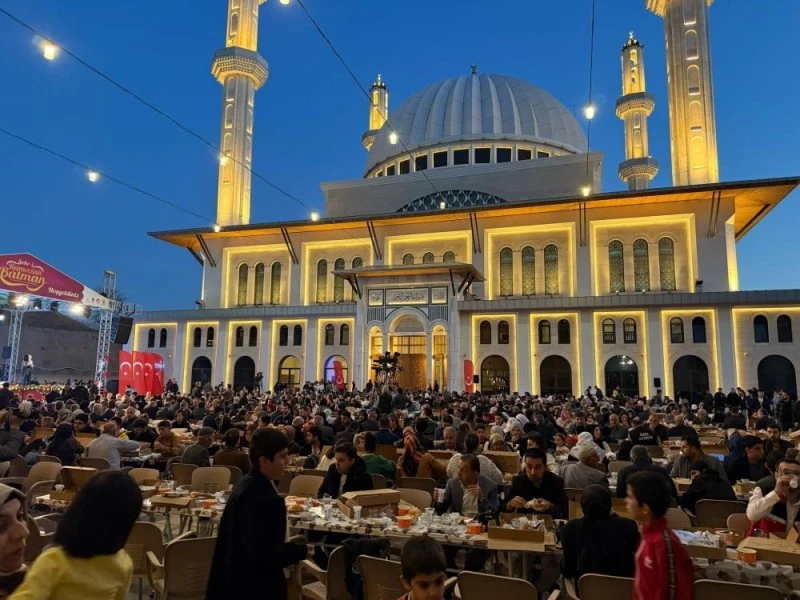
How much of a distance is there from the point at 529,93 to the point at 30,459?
43.1m

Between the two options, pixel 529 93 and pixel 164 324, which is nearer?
pixel 164 324

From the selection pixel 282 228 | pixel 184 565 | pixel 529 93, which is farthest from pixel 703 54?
pixel 184 565

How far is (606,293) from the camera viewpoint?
30.4 meters

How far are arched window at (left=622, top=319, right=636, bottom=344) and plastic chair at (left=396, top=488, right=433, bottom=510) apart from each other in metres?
25.0

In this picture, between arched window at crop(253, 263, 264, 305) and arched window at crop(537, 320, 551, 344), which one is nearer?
arched window at crop(537, 320, 551, 344)

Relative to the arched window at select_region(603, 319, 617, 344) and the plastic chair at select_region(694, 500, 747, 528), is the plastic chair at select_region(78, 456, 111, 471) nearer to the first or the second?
the plastic chair at select_region(694, 500, 747, 528)

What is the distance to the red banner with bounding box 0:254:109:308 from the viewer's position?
2300 centimetres

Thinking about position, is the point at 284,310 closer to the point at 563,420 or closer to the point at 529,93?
the point at 563,420

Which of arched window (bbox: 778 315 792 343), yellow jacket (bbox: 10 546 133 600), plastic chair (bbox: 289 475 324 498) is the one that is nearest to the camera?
yellow jacket (bbox: 10 546 133 600)

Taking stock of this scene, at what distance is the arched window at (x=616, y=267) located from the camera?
3055cm

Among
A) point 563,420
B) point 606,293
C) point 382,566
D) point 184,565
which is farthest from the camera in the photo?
point 606,293

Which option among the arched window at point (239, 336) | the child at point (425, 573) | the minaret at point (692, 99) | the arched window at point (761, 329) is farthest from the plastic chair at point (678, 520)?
the arched window at point (239, 336)

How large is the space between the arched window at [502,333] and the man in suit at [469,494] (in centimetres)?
2477

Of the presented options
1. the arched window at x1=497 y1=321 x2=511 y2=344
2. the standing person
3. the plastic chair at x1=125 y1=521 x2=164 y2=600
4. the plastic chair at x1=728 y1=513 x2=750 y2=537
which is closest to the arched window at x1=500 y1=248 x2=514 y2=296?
the arched window at x1=497 y1=321 x2=511 y2=344
